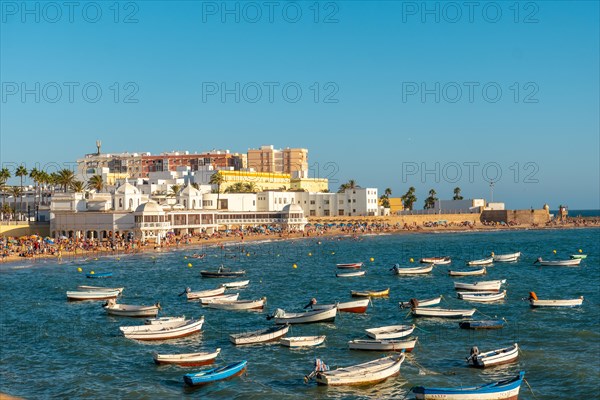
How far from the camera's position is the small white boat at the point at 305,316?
4806 cm

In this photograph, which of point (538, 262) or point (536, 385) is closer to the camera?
point (536, 385)

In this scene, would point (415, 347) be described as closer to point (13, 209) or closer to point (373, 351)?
point (373, 351)

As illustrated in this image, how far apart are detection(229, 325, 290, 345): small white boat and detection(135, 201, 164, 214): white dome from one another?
78572 millimetres

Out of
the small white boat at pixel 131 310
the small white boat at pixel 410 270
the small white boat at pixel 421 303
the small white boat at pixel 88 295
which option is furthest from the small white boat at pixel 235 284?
the small white boat at pixel 421 303

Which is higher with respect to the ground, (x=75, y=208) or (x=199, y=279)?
(x=75, y=208)

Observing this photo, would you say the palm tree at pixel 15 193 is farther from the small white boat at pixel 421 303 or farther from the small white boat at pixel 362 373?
the small white boat at pixel 362 373

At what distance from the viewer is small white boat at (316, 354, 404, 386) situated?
33.8 m

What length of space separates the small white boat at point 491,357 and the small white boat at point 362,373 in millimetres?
4207

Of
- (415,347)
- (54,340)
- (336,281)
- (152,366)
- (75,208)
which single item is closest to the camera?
(152,366)

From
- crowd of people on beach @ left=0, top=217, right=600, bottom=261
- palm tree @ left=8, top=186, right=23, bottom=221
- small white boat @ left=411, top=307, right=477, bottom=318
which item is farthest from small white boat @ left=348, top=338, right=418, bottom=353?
palm tree @ left=8, top=186, right=23, bottom=221

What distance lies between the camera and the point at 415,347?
4156cm

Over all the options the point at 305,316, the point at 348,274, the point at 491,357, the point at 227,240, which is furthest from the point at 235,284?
the point at 227,240

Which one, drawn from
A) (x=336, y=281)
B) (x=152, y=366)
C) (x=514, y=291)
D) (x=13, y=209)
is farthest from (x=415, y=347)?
(x=13, y=209)

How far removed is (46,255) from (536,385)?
3303 inches
